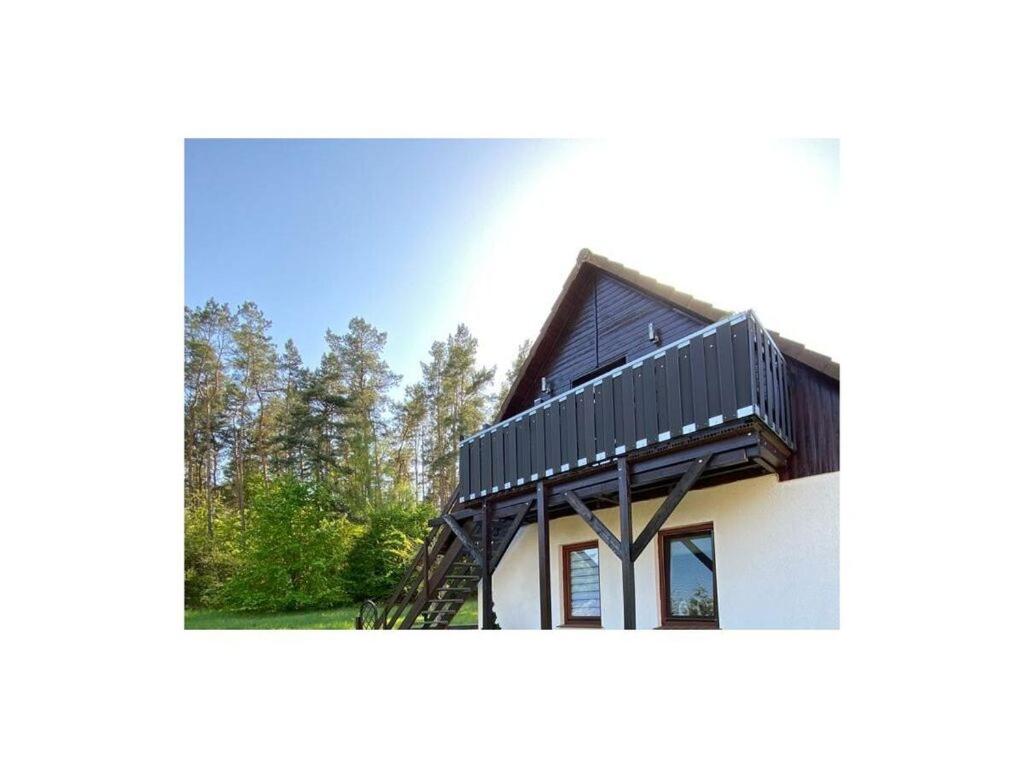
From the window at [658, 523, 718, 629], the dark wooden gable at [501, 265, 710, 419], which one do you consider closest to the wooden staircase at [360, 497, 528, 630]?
the dark wooden gable at [501, 265, 710, 419]

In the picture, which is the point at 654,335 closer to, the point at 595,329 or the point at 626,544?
the point at 595,329

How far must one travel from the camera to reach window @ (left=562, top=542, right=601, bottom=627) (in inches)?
387

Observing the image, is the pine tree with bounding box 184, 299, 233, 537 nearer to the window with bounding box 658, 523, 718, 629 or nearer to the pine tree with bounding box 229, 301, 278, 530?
the pine tree with bounding box 229, 301, 278, 530

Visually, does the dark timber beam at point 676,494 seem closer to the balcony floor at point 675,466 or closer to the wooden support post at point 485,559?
the balcony floor at point 675,466

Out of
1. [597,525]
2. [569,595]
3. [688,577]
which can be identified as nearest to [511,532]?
[569,595]

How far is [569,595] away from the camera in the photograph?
10305mm

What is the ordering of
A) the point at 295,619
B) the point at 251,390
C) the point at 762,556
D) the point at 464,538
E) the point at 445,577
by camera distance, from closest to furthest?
1. the point at 762,556
2. the point at 464,538
3. the point at 445,577
4. the point at 295,619
5. the point at 251,390

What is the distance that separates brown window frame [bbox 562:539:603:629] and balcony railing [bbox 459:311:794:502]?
52.6 inches

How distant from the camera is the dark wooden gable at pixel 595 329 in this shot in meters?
9.32

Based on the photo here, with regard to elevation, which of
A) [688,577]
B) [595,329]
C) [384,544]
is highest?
[595,329]

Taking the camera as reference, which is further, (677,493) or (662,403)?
(662,403)

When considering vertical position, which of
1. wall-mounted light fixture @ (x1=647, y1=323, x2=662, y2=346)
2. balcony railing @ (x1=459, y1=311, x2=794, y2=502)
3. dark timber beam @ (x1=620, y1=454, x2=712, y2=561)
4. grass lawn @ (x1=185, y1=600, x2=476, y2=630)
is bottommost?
grass lawn @ (x1=185, y1=600, x2=476, y2=630)

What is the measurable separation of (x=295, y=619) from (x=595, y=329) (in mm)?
8905

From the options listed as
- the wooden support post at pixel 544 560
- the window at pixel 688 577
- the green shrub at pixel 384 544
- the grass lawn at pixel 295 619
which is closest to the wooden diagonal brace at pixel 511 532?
the wooden support post at pixel 544 560
